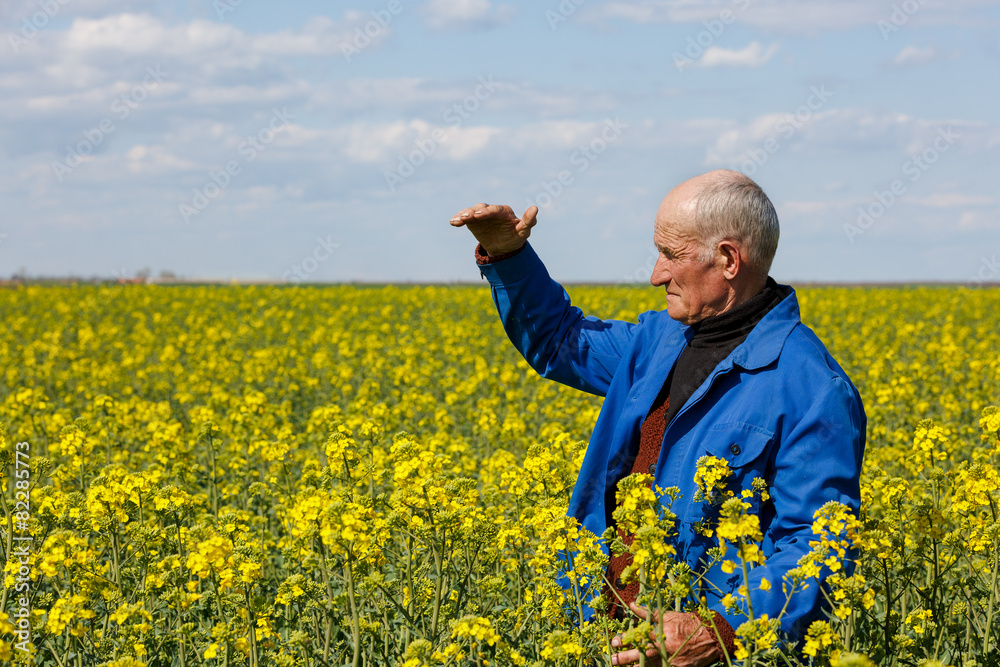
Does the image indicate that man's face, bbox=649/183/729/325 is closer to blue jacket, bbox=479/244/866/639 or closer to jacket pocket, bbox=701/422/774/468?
blue jacket, bbox=479/244/866/639

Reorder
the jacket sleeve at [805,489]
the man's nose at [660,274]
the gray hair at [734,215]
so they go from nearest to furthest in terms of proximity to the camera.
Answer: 1. the jacket sleeve at [805,489]
2. the gray hair at [734,215]
3. the man's nose at [660,274]

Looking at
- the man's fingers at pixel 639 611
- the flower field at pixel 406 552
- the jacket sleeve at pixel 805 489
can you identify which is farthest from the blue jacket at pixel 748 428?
the man's fingers at pixel 639 611

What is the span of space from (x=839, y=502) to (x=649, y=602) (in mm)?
584

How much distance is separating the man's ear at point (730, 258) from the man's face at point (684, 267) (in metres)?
0.02

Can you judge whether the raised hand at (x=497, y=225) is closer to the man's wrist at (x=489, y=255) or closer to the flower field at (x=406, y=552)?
the man's wrist at (x=489, y=255)

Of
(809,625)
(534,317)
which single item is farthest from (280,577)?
(809,625)

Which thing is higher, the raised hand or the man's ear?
the raised hand

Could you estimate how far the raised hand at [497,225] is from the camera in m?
3.05

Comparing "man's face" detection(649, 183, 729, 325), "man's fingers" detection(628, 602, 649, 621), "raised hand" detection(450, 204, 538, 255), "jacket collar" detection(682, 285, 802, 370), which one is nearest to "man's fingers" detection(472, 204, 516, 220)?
"raised hand" detection(450, 204, 538, 255)

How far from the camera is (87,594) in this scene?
312 cm

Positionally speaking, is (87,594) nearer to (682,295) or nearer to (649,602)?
(649,602)

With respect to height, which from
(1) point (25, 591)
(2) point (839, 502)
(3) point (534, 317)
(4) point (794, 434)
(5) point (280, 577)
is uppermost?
(3) point (534, 317)

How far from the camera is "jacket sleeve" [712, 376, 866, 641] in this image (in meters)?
2.36

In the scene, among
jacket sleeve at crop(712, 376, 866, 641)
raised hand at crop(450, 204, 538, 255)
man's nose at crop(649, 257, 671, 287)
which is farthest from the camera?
raised hand at crop(450, 204, 538, 255)
